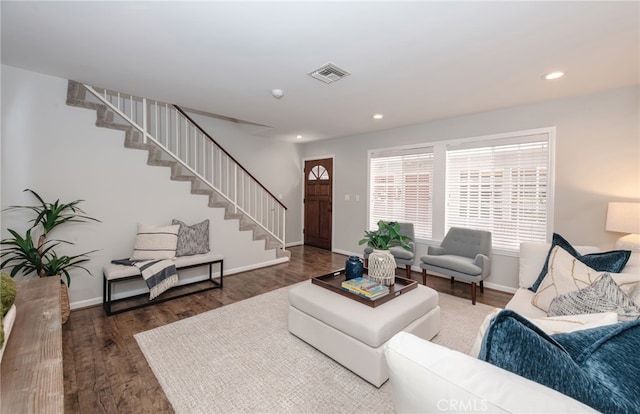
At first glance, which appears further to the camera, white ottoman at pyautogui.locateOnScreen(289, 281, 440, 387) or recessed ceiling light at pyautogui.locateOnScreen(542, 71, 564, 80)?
recessed ceiling light at pyautogui.locateOnScreen(542, 71, 564, 80)

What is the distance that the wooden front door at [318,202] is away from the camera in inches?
239

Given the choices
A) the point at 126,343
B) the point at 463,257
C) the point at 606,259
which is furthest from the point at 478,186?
the point at 126,343

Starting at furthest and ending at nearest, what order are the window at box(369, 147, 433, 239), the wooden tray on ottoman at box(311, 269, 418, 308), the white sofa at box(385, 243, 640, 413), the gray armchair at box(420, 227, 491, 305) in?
the window at box(369, 147, 433, 239) → the gray armchair at box(420, 227, 491, 305) → the wooden tray on ottoman at box(311, 269, 418, 308) → the white sofa at box(385, 243, 640, 413)

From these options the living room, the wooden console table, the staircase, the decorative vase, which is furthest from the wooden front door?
the wooden console table

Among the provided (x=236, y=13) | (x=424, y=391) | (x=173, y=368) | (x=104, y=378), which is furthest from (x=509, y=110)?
(x=104, y=378)

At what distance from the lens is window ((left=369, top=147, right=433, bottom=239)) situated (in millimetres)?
4469

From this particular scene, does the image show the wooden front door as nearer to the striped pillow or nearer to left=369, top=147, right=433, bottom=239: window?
left=369, top=147, right=433, bottom=239: window

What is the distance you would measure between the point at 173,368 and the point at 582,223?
14.6ft

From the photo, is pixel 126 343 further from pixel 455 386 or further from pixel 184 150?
pixel 184 150

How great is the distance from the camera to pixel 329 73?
257 centimetres

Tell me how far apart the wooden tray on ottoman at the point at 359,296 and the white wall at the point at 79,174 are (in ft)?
7.94

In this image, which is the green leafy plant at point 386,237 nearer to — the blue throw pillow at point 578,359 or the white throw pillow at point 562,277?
the white throw pillow at point 562,277

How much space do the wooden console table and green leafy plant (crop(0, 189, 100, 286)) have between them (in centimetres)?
115

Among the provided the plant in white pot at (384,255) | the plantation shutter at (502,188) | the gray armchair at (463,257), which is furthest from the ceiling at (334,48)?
Result: the gray armchair at (463,257)
